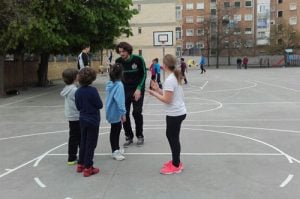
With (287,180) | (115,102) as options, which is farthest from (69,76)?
(287,180)

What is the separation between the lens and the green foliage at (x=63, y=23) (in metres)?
18.6

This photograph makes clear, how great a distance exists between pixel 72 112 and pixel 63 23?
14346mm

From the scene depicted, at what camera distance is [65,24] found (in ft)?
70.8

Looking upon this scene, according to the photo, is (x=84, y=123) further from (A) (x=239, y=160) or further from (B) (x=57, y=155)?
(A) (x=239, y=160)

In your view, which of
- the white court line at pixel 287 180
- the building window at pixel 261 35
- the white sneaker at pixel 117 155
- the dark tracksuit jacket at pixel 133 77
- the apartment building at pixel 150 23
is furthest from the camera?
the building window at pixel 261 35

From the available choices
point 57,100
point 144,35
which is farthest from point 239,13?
point 57,100

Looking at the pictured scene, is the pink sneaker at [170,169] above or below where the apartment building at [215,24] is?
below

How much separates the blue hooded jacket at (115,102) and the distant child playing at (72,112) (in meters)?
0.55

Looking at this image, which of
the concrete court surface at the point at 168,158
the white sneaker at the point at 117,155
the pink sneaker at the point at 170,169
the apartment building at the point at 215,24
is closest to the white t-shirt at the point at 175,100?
the pink sneaker at the point at 170,169

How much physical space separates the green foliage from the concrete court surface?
5814mm

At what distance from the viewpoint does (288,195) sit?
5734mm

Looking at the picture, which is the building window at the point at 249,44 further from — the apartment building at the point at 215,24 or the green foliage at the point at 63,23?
the green foliage at the point at 63,23

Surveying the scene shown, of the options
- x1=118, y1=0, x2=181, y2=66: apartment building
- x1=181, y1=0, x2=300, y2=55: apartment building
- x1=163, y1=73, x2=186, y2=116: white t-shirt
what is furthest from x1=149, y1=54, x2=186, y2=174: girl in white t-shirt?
x1=181, y1=0, x2=300, y2=55: apartment building

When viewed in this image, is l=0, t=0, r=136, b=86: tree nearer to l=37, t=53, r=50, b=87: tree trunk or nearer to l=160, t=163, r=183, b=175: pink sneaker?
l=37, t=53, r=50, b=87: tree trunk
